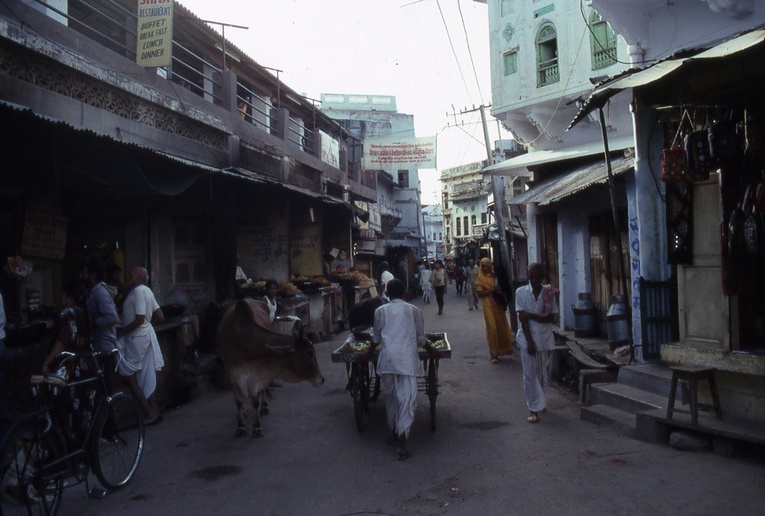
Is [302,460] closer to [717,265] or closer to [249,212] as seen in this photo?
[717,265]

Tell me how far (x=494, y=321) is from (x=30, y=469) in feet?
29.0

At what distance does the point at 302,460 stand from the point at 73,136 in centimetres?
458

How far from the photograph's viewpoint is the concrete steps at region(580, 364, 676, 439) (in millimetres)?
6391

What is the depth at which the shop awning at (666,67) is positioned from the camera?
195 inches

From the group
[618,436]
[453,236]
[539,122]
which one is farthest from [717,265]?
[453,236]

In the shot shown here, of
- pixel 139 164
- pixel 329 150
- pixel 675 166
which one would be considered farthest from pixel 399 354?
pixel 329 150

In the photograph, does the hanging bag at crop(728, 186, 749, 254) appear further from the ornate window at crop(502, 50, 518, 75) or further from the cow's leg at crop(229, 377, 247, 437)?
the ornate window at crop(502, 50, 518, 75)

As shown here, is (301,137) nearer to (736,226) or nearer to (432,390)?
(432,390)

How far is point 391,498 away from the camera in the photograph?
4758mm

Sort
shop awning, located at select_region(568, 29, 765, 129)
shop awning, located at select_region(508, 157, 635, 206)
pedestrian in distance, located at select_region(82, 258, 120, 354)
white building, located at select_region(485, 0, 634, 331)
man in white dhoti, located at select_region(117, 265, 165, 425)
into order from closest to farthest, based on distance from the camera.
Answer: shop awning, located at select_region(568, 29, 765, 129)
pedestrian in distance, located at select_region(82, 258, 120, 354)
man in white dhoti, located at select_region(117, 265, 165, 425)
shop awning, located at select_region(508, 157, 635, 206)
white building, located at select_region(485, 0, 634, 331)

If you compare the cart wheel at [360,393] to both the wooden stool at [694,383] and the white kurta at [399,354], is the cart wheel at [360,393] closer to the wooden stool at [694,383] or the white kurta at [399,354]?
the white kurta at [399,354]

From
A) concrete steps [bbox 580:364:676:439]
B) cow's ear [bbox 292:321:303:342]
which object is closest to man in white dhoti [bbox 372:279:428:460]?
cow's ear [bbox 292:321:303:342]

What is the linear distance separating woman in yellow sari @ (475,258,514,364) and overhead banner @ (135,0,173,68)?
687 cm

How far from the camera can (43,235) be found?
8562 millimetres
